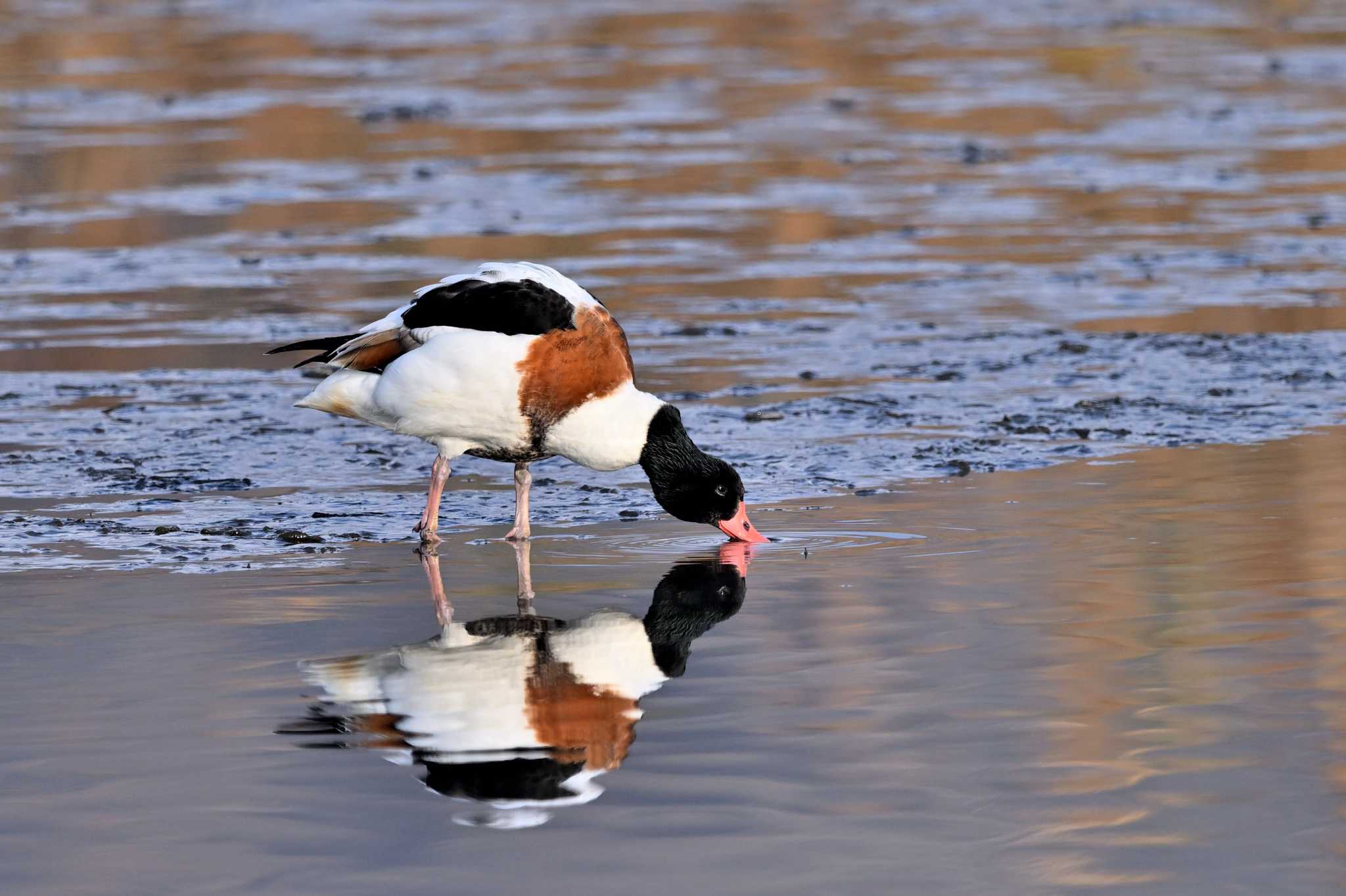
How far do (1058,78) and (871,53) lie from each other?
298 centimetres

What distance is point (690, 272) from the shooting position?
Answer: 44.4ft

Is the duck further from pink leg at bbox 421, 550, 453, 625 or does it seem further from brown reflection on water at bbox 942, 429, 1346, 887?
brown reflection on water at bbox 942, 429, 1346, 887

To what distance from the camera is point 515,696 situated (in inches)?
219

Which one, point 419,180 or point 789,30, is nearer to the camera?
point 419,180

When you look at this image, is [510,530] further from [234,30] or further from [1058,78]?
[234,30]

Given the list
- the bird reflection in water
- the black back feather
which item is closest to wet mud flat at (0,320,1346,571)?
the black back feather

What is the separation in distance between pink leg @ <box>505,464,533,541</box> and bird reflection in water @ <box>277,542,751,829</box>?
2.44 feet

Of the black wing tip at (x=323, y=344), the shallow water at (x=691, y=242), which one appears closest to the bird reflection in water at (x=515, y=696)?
the black wing tip at (x=323, y=344)

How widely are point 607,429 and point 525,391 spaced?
1.11 feet

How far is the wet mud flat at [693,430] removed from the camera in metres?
7.91

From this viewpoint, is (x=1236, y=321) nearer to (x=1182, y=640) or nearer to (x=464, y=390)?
(x=464, y=390)

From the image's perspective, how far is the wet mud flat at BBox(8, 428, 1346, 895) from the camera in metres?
4.41

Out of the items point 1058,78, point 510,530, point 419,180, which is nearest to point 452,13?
point 1058,78

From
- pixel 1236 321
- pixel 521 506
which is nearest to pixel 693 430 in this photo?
pixel 521 506
